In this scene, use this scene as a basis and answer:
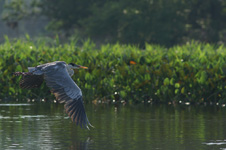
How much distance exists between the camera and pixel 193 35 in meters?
46.3

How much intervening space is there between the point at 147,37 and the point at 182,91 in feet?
84.4

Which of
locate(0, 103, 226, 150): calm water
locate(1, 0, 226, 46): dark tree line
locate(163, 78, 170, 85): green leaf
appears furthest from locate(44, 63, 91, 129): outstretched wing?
locate(1, 0, 226, 46): dark tree line

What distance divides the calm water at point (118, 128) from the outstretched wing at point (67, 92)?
431mm

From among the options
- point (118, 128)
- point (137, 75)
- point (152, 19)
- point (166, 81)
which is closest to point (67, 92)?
point (118, 128)

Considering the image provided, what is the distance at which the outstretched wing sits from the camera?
11711mm

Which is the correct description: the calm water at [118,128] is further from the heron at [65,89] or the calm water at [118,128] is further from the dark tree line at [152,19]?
the dark tree line at [152,19]

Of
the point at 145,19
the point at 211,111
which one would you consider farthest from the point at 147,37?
the point at 211,111

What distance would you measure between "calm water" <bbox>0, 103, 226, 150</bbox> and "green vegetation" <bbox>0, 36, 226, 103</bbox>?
3.74 feet

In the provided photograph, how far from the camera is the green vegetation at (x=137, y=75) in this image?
18.8 metres

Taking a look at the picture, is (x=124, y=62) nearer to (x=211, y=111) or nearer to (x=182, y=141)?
(x=211, y=111)

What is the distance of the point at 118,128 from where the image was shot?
13.4 meters

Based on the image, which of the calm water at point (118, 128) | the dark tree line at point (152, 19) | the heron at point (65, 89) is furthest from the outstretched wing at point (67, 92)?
the dark tree line at point (152, 19)

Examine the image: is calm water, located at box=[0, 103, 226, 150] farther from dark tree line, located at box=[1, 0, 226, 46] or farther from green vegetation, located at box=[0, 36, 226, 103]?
dark tree line, located at box=[1, 0, 226, 46]

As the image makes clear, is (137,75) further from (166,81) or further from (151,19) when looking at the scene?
(151,19)
